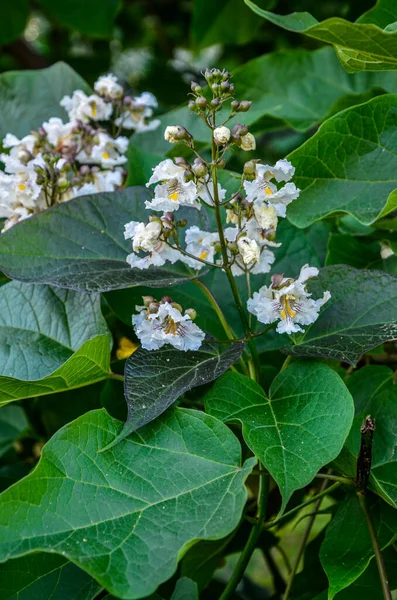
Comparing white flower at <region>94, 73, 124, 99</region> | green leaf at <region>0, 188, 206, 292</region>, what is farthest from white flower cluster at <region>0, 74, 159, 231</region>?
green leaf at <region>0, 188, 206, 292</region>

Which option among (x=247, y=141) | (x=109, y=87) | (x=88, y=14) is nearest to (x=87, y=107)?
(x=109, y=87)

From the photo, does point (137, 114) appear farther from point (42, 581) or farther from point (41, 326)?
point (42, 581)

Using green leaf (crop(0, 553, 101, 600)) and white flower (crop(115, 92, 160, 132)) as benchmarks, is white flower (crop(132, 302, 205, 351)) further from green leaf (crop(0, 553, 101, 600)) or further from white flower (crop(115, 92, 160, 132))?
white flower (crop(115, 92, 160, 132))

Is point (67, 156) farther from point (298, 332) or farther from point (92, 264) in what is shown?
point (298, 332)

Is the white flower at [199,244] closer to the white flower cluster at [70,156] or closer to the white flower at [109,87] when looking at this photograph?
the white flower cluster at [70,156]

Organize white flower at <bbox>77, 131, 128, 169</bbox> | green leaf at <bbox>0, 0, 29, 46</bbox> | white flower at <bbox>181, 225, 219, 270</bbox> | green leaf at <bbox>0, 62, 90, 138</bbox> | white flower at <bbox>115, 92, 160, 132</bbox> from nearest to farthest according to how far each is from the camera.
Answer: white flower at <bbox>181, 225, 219, 270</bbox>
white flower at <bbox>77, 131, 128, 169</bbox>
white flower at <bbox>115, 92, 160, 132</bbox>
green leaf at <bbox>0, 62, 90, 138</bbox>
green leaf at <bbox>0, 0, 29, 46</bbox>

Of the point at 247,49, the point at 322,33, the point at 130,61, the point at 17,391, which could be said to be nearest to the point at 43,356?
the point at 17,391
